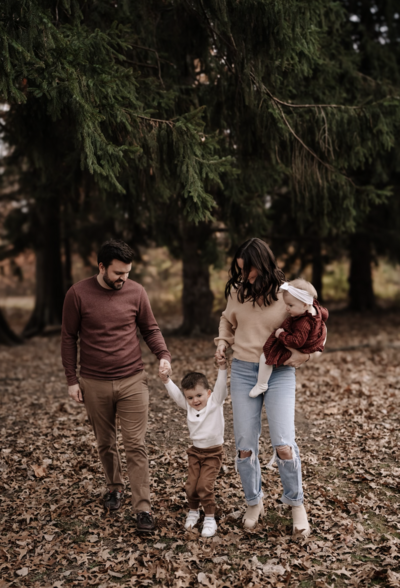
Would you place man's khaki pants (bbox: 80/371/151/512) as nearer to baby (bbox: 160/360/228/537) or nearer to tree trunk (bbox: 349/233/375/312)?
baby (bbox: 160/360/228/537)

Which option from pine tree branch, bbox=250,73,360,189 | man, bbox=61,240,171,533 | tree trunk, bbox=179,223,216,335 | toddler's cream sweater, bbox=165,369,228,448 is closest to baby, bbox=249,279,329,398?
toddler's cream sweater, bbox=165,369,228,448

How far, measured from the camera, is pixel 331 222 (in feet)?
28.0

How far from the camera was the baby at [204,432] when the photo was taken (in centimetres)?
395

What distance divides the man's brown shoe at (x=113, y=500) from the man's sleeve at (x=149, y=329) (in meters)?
1.36

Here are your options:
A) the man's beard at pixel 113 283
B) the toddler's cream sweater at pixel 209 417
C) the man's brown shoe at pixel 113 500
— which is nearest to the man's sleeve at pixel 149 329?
the man's beard at pixel 113 283

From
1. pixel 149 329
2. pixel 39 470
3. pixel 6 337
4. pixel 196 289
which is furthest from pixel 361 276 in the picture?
pixel 149 329

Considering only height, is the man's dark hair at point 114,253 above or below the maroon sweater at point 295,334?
above

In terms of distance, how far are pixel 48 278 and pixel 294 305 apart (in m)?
13.5

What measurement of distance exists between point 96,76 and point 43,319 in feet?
38.0

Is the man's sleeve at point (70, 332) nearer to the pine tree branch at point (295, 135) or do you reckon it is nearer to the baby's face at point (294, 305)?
the baby's face at point (294, 305)

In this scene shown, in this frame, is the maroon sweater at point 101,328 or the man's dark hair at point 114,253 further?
the maroon sweater at point 101,328

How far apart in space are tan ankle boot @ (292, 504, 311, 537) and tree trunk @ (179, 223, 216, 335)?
8.47 meters

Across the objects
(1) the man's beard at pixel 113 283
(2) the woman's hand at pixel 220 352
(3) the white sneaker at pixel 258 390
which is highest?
(1) the man's beard at pixel 113 283

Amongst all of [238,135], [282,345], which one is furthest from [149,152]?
[282,345]
